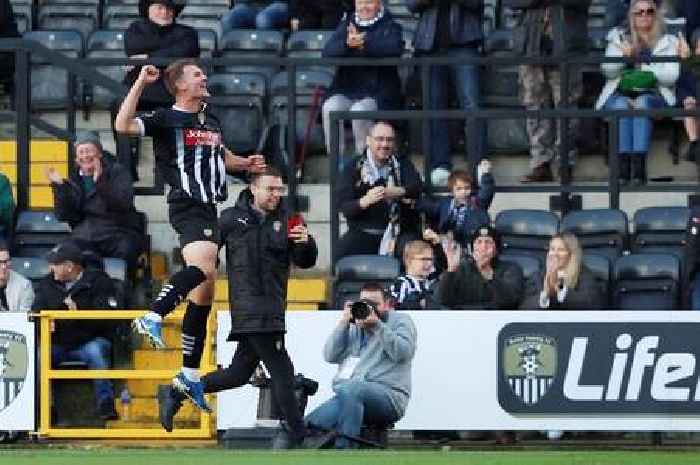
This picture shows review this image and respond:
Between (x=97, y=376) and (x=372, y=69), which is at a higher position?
(x=372, y=69)

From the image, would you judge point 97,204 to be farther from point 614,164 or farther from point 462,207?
point 614,164

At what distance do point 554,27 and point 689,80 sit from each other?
1.19 m

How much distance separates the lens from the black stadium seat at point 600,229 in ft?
63.5

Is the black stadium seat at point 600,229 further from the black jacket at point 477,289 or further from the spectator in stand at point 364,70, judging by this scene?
the spectator in stand at point 364,70

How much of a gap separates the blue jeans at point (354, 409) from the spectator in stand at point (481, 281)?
128 cm

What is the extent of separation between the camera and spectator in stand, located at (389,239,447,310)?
60.5 ft

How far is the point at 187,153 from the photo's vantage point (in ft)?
49.8

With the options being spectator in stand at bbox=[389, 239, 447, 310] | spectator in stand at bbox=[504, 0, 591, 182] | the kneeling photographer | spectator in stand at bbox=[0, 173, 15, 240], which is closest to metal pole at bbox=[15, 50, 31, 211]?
spectator in stand at bbox=[0, 173, 15, 240]

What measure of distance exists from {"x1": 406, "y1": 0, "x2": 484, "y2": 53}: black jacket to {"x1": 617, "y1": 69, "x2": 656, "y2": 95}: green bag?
1246 millimetres

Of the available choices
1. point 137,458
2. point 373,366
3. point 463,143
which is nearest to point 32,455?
point 137,458

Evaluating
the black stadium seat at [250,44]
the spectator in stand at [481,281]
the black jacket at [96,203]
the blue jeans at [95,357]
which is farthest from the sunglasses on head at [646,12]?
the blue jeans at [95,357]

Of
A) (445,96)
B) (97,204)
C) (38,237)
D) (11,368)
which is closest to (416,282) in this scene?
(445,96)

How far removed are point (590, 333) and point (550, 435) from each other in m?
0.85

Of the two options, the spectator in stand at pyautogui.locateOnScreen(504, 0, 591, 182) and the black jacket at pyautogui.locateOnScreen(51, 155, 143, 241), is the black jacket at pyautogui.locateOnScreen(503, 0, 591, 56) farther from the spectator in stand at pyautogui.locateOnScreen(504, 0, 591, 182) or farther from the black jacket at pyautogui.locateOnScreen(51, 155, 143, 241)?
the black jacket at pyautogui.locateOnScreen(51, 155, 143, 241)
